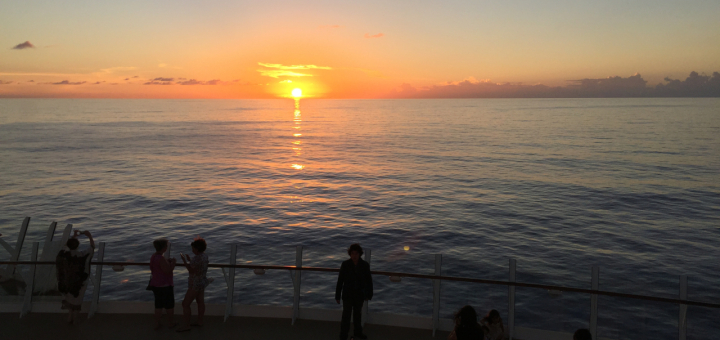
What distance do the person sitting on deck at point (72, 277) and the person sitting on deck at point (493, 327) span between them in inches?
269

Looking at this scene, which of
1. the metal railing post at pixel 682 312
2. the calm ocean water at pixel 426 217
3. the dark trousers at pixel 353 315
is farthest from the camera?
the calm ocean water at pixel 426 217

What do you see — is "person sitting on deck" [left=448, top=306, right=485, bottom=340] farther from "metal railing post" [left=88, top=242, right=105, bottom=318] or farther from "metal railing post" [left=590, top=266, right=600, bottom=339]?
"metal railing post" [left=88, top=242, right=105, bottom=318]

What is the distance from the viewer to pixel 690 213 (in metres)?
35.6

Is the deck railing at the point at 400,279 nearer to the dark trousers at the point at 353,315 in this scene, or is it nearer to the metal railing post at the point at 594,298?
the metal railing post at the point at 594,298

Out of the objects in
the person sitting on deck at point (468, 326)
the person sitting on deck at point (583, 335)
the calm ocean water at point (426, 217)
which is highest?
the person sitting on deck at point (583, 335)

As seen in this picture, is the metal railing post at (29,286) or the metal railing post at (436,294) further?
the metal railing post at (29,286)

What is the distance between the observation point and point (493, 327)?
666 centimetres

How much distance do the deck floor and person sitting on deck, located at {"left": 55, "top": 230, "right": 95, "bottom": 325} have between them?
327mm

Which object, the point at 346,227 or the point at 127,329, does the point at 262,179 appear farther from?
the point at 127,329

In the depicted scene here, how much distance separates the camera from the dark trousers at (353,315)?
7.80m

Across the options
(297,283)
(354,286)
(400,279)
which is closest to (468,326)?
(354,286)

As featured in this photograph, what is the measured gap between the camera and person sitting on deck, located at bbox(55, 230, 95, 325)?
28.1 feet

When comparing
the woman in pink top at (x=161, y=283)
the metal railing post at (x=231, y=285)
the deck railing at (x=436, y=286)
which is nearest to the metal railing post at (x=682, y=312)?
the deck railing at (x=436, y=286)

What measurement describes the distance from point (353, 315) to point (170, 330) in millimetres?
3194
